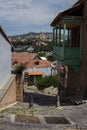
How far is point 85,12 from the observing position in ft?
64.6

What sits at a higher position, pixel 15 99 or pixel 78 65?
pixel 78 65

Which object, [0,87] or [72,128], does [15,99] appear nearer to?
[0,87]

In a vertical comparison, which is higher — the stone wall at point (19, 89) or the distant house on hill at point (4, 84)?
the distant house on hill at point (4, 84)

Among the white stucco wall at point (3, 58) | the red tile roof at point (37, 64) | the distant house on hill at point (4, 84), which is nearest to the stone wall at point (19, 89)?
the distant house on hill at point (4, 84)

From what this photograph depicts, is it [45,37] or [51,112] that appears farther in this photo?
[45,37]

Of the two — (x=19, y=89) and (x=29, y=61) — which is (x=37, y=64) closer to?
(x=29, y=61)

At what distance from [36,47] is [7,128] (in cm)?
11286

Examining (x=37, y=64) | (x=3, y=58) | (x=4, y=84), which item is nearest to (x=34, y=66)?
(x=37, y=64)

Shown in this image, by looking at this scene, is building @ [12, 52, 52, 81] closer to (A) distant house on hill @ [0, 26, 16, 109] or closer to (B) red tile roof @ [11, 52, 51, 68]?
(B) red tile roof @ [11, 52, 51, 68]

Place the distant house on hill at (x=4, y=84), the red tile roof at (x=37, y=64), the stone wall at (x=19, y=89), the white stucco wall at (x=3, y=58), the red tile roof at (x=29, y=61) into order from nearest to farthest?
the distant house on hill at (x=4, y=84), the white stucco wall at (x=3, y=58), the stone wall at (x=19, y=89), the red tile roof at (x=37, y=64), the red tile roof at (x=29, y=61)

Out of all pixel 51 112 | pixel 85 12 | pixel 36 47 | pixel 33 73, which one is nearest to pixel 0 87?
pixel 51 112

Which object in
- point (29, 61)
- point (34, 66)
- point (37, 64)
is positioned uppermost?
point (29, 61)

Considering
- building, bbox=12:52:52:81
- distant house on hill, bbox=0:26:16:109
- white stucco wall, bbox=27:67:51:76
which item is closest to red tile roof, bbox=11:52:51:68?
building, bbox=12:52:52:81

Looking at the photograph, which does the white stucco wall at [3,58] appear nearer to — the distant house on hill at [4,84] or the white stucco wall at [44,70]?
the distant house on hill at [4,84]
